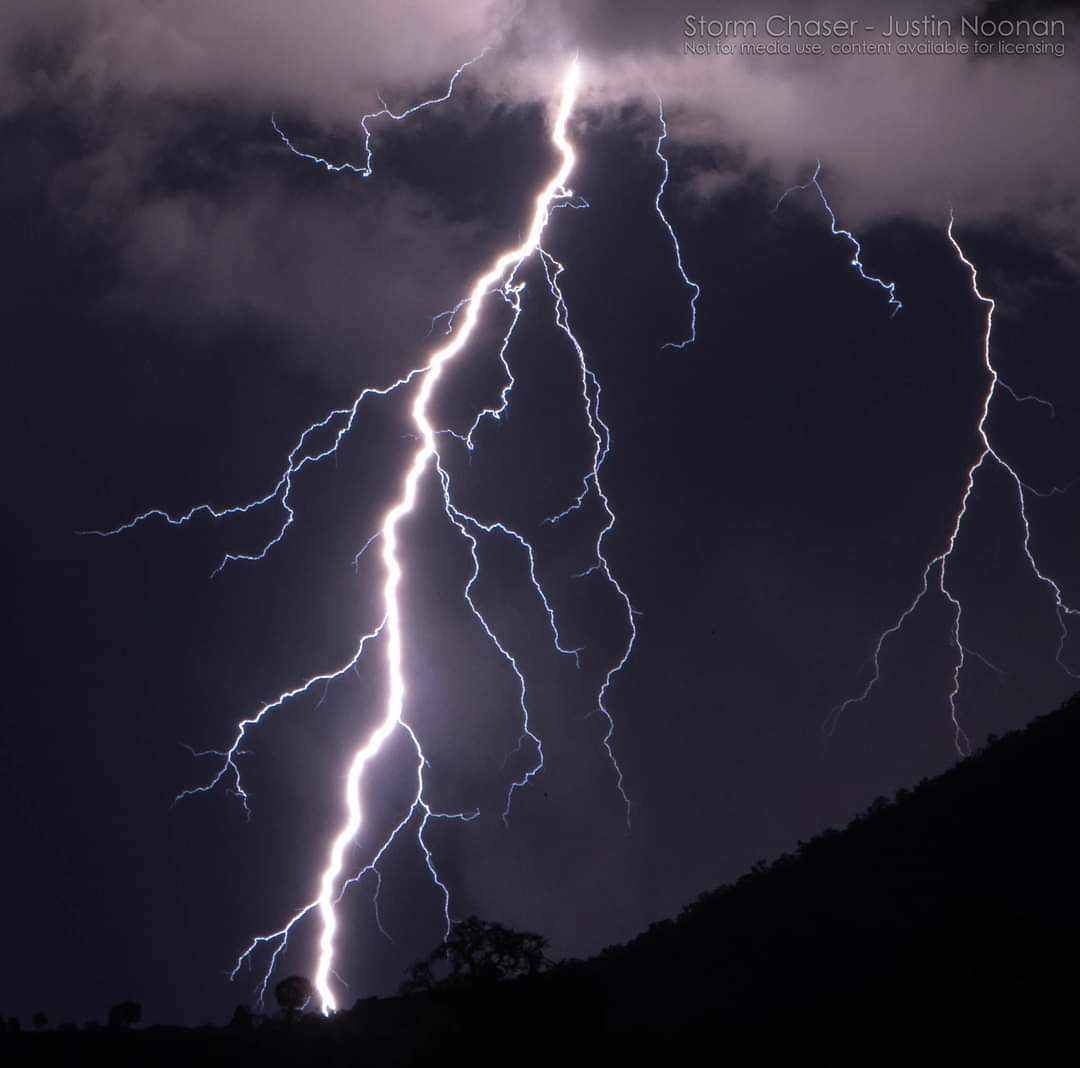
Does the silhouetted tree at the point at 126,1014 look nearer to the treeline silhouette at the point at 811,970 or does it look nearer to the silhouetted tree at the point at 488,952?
the treeline silhouette at the point at 811,970

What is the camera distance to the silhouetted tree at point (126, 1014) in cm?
1895

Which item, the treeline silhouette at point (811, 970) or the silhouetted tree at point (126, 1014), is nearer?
the treeline silhouette at point (811, 970)

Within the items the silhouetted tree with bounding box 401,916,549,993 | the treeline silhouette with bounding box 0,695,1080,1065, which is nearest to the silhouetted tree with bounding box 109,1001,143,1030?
the treeline silhouette with bounding box 0,695,1080,1065

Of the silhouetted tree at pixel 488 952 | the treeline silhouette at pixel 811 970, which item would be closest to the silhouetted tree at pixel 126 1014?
the treeline silhouette at pixel 811 970

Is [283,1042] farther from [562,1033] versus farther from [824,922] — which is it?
[824,922]

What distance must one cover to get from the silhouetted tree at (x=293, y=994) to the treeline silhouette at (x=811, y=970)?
41 millimetres

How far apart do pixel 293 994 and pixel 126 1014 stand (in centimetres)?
296

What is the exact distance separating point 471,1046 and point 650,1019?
347cm

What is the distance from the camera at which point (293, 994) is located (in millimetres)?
20344

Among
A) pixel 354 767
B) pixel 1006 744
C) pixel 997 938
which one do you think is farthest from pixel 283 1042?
Answer: pixel 1006 744

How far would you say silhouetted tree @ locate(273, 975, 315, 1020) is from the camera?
65.9 ft

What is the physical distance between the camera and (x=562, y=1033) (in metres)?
12.5

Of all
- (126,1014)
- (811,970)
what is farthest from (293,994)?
(811,970)

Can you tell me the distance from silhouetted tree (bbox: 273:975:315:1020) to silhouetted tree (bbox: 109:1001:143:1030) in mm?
2507
